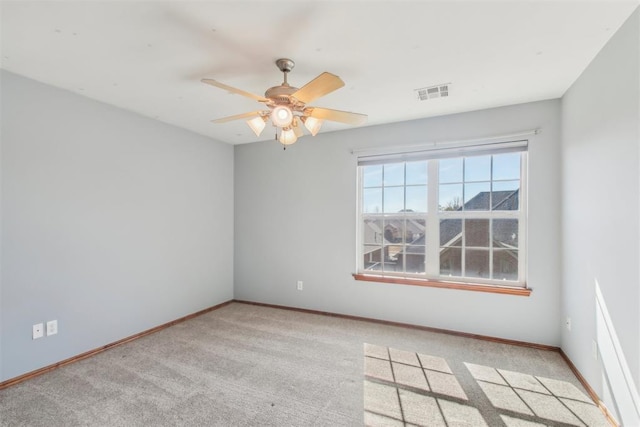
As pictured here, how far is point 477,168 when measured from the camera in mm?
3342

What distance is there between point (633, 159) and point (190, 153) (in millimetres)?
4195

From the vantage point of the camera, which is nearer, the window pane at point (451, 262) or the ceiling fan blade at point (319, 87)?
the ceiling fan blade at point (319, 87)

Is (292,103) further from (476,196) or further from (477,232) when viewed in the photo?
(477,232)

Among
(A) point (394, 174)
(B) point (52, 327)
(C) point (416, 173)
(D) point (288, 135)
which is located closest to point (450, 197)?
(C) point (416, 173)

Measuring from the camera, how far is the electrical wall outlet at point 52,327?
8.46 ft

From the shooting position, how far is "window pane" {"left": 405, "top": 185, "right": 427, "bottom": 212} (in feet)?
11.8

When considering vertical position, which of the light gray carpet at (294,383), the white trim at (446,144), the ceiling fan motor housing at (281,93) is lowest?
the light gray carpet at (294,383)

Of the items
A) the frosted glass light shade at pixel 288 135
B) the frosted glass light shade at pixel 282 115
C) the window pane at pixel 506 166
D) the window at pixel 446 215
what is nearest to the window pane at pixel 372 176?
the window at pixel 446 215

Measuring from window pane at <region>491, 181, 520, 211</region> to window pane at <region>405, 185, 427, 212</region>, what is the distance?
715 mm

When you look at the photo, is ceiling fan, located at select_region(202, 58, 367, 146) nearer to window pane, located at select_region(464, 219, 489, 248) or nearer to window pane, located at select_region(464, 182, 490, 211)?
window pane, located at select_region(464, 182, 490, 211)

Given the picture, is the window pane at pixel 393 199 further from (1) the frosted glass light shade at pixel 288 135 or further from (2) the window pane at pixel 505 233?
(1) the frosted glass light shade at pixel 288 135

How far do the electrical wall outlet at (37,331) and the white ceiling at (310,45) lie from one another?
6.82 ft

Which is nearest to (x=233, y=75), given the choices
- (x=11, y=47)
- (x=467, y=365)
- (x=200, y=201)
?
(x=11, y=47)

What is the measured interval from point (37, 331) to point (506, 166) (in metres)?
4.70
